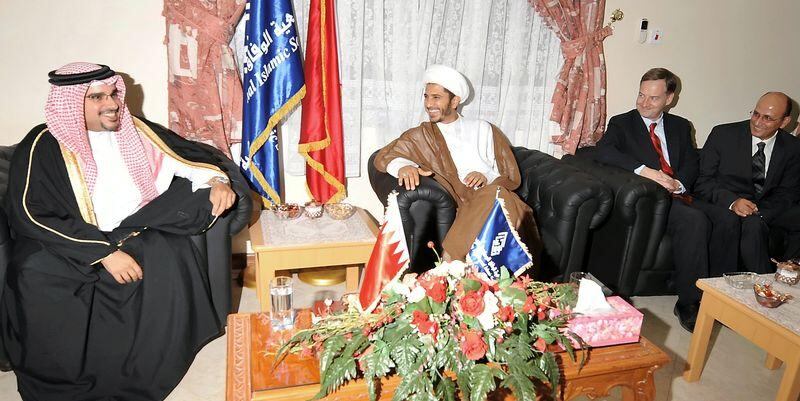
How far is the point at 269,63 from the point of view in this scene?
285 cm

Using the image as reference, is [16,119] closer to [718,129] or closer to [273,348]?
[273,348]

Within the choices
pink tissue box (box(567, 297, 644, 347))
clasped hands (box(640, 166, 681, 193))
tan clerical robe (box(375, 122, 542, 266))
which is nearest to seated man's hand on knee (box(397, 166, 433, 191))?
tan clerical robe (box(375, 122, 542, 266))

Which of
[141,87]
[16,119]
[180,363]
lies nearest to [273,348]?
[180,363]

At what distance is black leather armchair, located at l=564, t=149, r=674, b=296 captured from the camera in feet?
9.18

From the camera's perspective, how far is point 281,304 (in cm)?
179

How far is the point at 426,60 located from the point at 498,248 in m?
1.95

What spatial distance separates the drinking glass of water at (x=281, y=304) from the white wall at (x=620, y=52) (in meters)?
1.64

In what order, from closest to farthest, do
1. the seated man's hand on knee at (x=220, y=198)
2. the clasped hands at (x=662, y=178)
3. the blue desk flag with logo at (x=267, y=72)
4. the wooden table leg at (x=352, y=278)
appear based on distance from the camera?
the seated man's hand on knee at (x=220, y=198), the blue desk flag with logo at (x=267, y=72), the wooden table leg at (x=352, y=278), the clasped hands at (x=662, y=178)

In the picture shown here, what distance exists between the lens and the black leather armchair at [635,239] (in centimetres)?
280

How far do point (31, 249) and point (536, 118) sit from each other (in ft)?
9.95

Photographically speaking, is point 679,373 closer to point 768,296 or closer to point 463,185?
point 768,296

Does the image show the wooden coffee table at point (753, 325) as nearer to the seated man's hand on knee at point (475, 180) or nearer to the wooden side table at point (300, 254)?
the seated man's hand on knee at point (475, 180)

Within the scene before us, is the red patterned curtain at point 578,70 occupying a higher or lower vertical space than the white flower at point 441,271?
higher

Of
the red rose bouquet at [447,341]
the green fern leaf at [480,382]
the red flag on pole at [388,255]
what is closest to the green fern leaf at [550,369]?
the red rose bouquet at [447,341]
